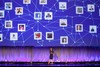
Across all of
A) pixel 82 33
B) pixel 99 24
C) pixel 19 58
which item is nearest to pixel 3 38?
pixel 19 58

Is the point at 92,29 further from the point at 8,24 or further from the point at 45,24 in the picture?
the point at 8,24

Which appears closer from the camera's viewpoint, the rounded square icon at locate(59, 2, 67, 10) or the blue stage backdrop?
the blue stage backdrop

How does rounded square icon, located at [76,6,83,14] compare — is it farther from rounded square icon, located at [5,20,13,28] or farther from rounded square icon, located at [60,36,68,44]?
rounded square icon, located at [5,20,13,28]

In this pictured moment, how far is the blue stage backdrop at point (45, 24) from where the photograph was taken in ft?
38.5

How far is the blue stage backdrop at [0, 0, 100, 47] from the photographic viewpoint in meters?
11.7

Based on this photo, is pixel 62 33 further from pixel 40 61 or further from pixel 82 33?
pixel 40 61

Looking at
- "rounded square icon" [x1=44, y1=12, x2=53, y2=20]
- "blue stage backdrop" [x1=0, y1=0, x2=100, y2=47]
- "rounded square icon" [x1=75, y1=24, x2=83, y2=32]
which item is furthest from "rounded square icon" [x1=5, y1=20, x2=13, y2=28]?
"rounded square icon" [x1=75, y1=24, x2=83, y2=32]

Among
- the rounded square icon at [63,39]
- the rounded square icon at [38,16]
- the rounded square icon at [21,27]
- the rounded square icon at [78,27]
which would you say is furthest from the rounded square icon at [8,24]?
the rounded square icon at [78,27]

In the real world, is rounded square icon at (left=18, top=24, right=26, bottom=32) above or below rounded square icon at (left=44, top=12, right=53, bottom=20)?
below

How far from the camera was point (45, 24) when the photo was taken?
11.8 m

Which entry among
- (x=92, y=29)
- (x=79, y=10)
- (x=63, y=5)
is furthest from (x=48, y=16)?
(x=92, y=29)

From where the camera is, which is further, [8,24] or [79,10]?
[79,10]

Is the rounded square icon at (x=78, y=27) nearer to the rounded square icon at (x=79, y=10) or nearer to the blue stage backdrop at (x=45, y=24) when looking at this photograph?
the blue stage backdrop at (x=45, y=24)

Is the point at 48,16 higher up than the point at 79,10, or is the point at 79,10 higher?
the point at 79,10
